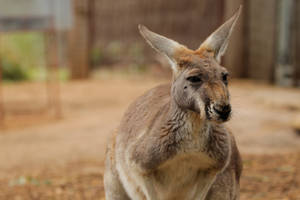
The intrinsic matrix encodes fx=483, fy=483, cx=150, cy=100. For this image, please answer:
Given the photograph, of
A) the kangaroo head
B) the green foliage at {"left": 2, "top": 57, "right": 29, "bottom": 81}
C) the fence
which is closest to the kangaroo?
the kangaroo head

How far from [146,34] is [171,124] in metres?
0.61

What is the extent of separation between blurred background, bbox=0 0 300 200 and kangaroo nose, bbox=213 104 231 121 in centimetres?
142

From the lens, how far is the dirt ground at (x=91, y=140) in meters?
5.07

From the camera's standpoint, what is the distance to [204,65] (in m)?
3.02

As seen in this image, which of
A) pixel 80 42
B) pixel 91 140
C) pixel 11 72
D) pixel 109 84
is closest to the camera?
pixel 91 140

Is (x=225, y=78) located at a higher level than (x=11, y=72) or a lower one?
higher

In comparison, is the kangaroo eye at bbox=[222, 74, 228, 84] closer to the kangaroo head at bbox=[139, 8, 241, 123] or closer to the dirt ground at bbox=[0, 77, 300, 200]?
the kangaroo head at bbox=[139, 8, 241, 123]

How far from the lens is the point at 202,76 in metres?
2.96

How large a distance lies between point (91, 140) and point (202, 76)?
514 cm

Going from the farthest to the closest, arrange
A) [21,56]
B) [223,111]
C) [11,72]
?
[21,56] < [11,72] < [223,111]

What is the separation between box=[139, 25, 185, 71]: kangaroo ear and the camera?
313 centimetres

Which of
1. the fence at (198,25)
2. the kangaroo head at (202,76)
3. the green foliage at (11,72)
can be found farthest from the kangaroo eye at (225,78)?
the green foliage at (11,72)

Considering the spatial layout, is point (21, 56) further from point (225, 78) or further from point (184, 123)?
point (225, 78)

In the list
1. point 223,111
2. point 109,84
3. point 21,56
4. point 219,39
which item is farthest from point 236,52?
point 223,111
